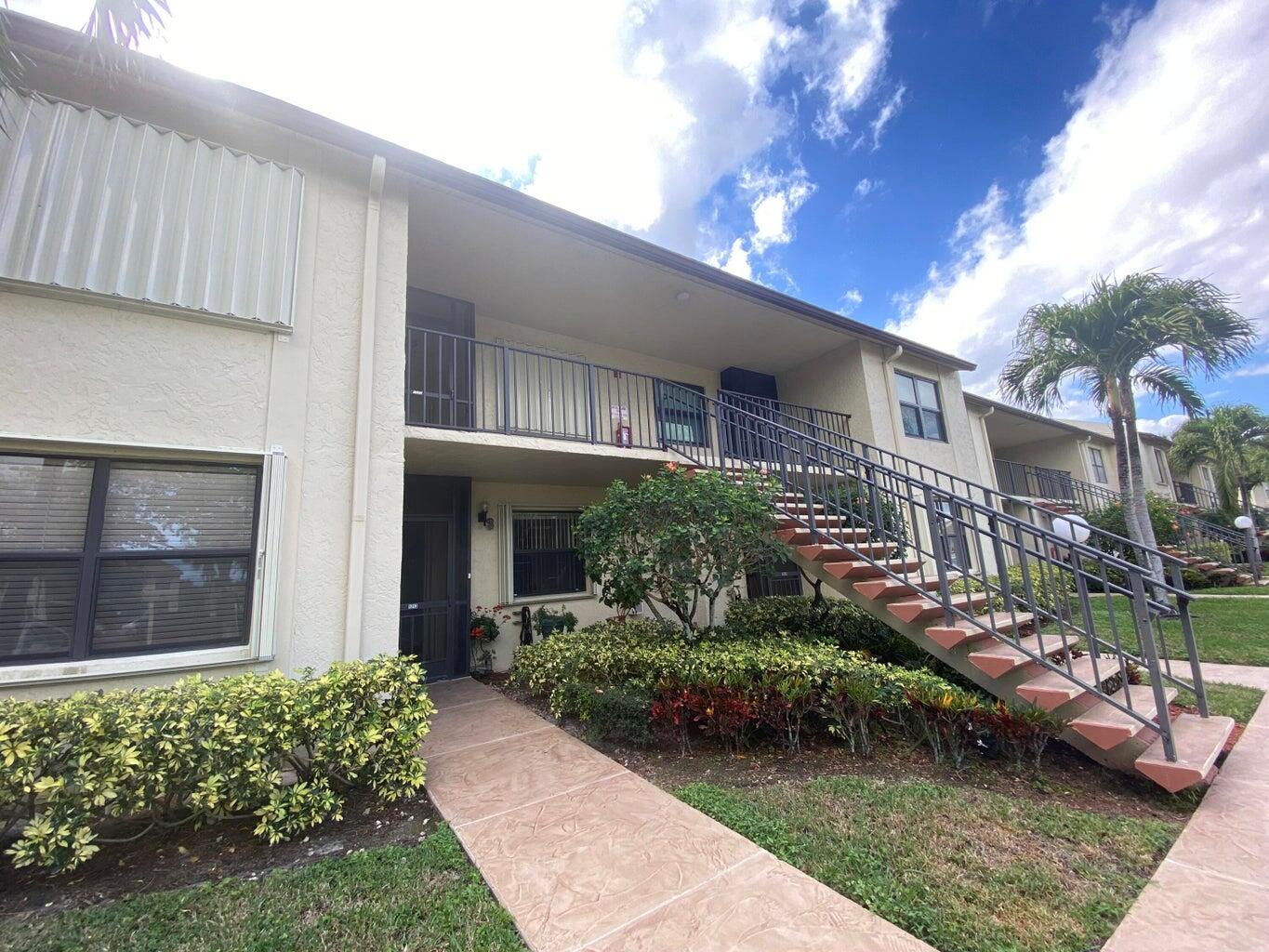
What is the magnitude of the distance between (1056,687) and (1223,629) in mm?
7481

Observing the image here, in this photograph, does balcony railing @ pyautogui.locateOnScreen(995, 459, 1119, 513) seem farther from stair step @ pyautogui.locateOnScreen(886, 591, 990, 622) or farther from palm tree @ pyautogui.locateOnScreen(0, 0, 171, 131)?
palm tree @ pyautogui.locateOnScreen(0, 0, 171, 131)

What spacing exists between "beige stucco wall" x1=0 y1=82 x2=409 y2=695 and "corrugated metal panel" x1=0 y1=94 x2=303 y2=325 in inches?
7.5

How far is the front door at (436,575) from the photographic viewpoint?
23.6 feet

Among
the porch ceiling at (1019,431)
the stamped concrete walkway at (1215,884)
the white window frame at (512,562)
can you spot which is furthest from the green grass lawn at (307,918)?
the porch ceiling at (1019,431)

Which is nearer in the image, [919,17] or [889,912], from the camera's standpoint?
[889,912]

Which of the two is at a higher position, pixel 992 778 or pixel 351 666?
pixel 351 666

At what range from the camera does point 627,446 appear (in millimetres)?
7152

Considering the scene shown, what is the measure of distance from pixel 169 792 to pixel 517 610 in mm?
5040


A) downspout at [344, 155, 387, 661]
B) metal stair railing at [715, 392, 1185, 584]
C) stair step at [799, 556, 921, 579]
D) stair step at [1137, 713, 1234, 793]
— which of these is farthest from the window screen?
downspout at [344, 155, 387, 661]

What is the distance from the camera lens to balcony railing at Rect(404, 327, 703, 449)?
21.2 feet

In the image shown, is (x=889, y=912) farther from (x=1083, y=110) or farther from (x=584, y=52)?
(x=1083, y=110)

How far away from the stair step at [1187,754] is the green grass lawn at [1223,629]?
203 cm

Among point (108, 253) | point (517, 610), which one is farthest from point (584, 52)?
point (517, 610)

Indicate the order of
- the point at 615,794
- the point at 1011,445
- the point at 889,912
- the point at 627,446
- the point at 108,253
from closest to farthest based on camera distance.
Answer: the point at 889,912 → the point at 615,794 → the point at 108,253 → the point at 627,446 → the point at 1011,445
